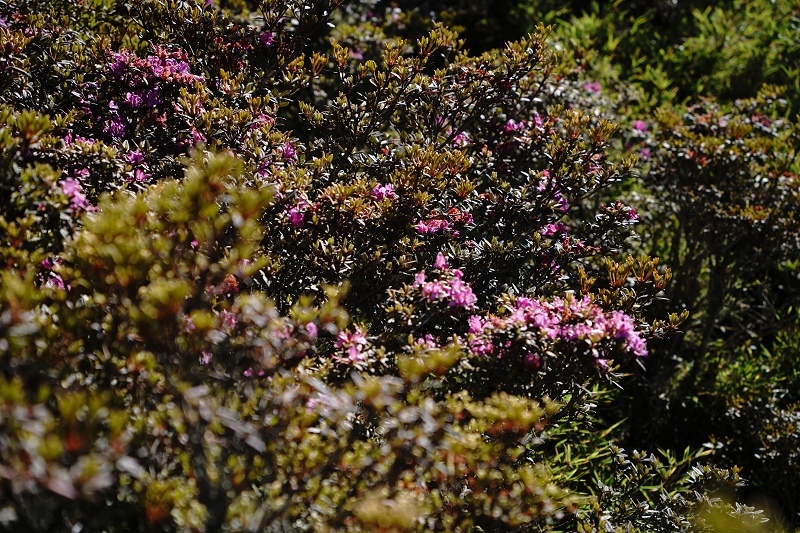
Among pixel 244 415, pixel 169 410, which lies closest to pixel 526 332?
pixel 244 415

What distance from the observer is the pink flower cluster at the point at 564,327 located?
253 cm

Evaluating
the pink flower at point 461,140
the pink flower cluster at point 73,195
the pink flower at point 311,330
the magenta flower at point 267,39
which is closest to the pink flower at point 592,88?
the pink flower at point 461,140

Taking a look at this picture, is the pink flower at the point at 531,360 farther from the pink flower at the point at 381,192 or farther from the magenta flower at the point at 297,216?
the magenta flower at the point at 297,216

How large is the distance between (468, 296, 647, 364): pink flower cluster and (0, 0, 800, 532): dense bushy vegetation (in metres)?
0.01

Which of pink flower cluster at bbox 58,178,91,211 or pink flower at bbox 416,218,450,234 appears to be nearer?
pink flower cluster at bbox 58,178,91,211

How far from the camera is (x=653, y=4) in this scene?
26.8 feet

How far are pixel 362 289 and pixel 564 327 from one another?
36.1 inches

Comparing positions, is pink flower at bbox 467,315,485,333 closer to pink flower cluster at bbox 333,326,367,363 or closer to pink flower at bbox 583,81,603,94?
pink flower cluster at bbox 333,326,367,363

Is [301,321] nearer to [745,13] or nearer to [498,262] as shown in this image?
[498,262]

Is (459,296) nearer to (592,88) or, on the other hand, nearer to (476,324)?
(476,324)

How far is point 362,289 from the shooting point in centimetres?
297

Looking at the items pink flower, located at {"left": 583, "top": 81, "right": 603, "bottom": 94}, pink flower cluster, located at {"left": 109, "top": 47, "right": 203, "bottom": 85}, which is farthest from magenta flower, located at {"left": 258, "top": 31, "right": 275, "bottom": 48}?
pink flower, located at {"left": 583, "top": 81, "right": 603, "bottom": 94}

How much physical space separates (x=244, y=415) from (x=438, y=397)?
843mm

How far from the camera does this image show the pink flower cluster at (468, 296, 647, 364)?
253 centimetres
